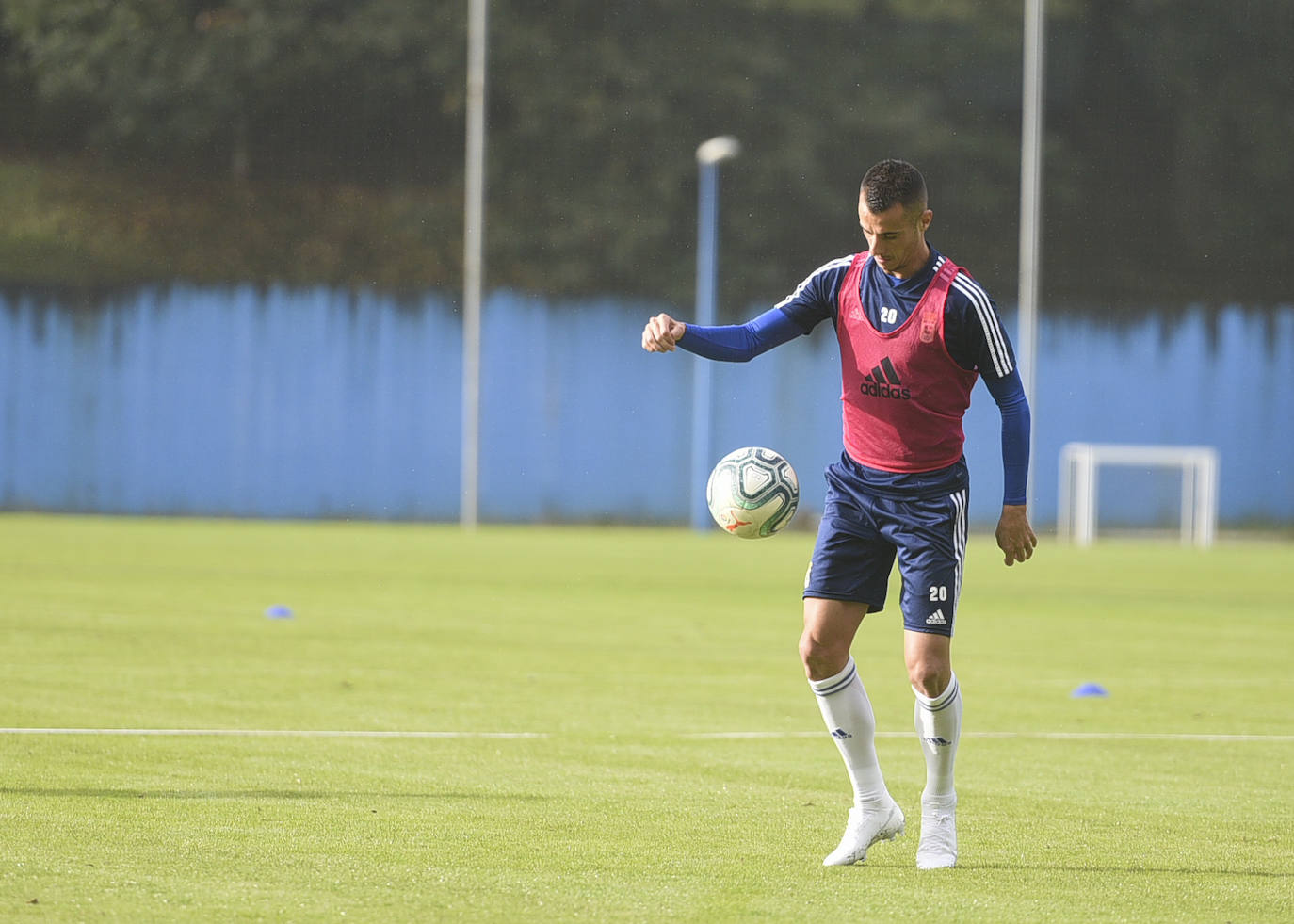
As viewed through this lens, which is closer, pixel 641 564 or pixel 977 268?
pixel 641 564

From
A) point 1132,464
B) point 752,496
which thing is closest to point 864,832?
point 752,496

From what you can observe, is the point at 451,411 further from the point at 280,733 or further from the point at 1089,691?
the point at 280,733

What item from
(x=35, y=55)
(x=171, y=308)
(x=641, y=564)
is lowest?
(x=641, y=564)

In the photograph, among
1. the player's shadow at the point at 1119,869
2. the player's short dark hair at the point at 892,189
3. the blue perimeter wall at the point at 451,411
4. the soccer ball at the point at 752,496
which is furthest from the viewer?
the blue perimeter wall at the point at 451,411

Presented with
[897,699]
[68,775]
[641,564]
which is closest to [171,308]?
[641,564]

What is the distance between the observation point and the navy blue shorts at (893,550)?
5.48 metres

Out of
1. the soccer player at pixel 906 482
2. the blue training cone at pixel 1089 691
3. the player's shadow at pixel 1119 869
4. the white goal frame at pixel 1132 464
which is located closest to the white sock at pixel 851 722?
the soccer player at pixel 906 482

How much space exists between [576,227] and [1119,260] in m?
9.18

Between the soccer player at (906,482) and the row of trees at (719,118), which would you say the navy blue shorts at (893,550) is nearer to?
the soccer player at (906,482)

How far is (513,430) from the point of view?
30188 millimetres

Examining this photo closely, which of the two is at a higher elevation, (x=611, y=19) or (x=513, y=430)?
(x=611, y=19)

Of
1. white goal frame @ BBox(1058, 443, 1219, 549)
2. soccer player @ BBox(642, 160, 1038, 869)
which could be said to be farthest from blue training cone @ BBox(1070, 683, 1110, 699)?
white goal frame @ BBox(1058, 443, 1219, 549)

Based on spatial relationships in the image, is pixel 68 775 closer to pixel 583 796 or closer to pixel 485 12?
pixel 583 796

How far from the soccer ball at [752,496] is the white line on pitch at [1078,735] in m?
2.01
